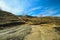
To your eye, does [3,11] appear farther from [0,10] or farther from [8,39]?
[8,39]

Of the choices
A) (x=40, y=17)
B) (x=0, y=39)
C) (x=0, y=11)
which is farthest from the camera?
(x=40, y=17)

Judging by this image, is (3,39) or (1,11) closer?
(3,39)

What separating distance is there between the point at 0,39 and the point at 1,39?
96 mm

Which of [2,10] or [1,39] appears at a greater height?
[2,10]

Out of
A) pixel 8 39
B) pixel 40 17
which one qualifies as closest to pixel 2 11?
pixel 40 17

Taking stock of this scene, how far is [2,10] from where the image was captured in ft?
157

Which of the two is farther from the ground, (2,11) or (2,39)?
(2,11)

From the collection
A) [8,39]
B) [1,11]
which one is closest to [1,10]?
[1,11]

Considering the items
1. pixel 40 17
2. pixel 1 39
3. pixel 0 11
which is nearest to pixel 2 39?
pixel 1 39

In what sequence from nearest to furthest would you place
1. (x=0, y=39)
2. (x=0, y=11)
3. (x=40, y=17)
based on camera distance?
(x=0, y=39) → (x=0, y=11) → (x=40, y=17)

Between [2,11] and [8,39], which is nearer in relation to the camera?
[8,39]

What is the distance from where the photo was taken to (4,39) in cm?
1330

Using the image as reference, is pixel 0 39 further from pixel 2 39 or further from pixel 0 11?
pixel 0 11

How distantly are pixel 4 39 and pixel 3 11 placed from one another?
35.8m
